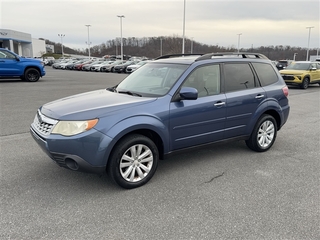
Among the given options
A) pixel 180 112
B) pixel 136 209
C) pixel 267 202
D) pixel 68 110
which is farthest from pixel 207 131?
pixel 68 110

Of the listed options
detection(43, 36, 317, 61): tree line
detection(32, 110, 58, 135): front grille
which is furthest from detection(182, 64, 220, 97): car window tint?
detection(43, 36, 317, 61): tree line

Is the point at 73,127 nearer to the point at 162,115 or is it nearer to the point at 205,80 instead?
the point at 162,115

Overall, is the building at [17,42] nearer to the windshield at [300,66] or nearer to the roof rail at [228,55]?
the windshield at [300,66]

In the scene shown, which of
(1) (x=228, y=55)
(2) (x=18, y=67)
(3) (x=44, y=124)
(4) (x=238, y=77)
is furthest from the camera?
(2) (x=18, y=67)

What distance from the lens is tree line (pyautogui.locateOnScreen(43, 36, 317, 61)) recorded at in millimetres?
90812

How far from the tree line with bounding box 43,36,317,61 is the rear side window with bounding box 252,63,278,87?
76.4 meters

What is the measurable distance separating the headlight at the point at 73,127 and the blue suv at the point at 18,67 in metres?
14.2

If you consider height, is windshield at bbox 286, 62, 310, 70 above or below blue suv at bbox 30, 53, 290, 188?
above

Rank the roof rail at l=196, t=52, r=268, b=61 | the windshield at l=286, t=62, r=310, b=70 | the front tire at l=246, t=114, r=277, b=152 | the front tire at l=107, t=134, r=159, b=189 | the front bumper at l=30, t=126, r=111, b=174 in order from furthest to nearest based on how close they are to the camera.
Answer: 1. the windshield at l=286, t=62, r=310, b=70
2. the front tire at l=246, t=114, r=277, b=152
3. the roof rail at l=196, t=52, r=268, b=61
4. the front tire at l=107, t=134, r=159, b=189
5. the front bumper at l=30, t=126, r=111, b=174

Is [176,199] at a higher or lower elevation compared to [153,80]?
lower

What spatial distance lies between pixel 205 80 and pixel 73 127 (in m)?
2.16

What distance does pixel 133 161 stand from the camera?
3645mm

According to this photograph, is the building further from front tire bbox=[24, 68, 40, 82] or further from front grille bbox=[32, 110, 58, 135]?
front grille bbox=[32, 110, 58, 135]

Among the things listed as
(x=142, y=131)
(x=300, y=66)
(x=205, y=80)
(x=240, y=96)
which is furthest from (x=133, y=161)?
(x=300, y=66)
